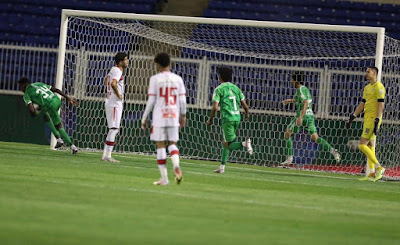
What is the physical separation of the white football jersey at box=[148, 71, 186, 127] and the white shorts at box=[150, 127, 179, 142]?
53 millimetres

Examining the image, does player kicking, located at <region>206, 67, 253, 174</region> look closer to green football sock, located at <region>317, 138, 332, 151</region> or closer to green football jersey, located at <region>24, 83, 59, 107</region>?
green football jersey, located at <region>24, 83, 59, 107</region>

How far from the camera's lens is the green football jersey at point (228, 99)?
15678 millimetres

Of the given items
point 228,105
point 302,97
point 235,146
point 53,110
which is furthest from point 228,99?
point 53,110

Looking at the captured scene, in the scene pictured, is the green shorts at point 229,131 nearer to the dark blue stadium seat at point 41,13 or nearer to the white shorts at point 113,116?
the white shorts at point 113,116

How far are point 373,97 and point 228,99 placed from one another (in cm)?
248

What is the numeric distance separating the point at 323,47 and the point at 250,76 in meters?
3.54

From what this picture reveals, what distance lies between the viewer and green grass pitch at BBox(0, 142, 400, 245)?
22.3 ft

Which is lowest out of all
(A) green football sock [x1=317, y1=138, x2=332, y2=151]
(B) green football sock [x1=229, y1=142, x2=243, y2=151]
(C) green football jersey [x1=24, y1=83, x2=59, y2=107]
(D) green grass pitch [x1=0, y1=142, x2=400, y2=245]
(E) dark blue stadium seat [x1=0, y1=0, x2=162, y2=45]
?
(D) green grass pitch [x1=0, y1=142, x2=400, y2=245]

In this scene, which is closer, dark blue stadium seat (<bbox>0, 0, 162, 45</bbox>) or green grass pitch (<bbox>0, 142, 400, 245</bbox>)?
green grass pitch (<bbox>0, 142, 400, 245</bbox>)

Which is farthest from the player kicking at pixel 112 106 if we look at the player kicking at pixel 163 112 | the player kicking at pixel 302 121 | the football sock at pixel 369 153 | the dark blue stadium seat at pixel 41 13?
the dark blue stadium seat at pixel 41 13

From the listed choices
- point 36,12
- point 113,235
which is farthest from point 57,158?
point 36,12

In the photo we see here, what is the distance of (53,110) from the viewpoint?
1775cm

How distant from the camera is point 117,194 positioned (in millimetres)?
9727

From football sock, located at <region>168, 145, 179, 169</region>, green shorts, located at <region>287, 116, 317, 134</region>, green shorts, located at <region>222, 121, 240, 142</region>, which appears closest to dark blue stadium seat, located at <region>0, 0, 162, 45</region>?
green shorts, located at <region>287, 116, 317, 134</region>
